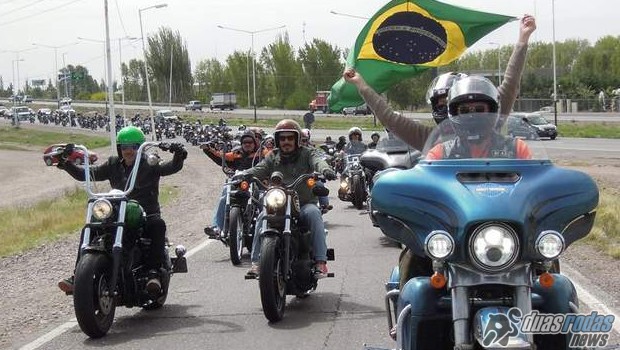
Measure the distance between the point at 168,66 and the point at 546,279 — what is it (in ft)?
435

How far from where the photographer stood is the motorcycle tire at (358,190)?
54.5 feet

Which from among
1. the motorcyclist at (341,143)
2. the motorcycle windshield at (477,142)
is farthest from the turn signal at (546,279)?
the motorcyclist at (341,143)

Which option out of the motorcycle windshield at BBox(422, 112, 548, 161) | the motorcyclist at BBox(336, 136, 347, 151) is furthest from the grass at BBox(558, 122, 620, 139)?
the motorcycle windshield at BBox(422, 112, 548, 161)

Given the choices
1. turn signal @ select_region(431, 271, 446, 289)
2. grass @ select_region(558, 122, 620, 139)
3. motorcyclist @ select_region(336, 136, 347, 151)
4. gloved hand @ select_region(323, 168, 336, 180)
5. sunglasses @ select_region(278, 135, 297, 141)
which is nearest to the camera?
turn signal @ select_region(431, 271, 446, 289)

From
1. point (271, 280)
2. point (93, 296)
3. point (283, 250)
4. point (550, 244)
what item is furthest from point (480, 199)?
point (93, 296)

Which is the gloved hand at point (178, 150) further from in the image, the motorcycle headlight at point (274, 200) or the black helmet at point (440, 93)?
the black helmet at point (440, 93)

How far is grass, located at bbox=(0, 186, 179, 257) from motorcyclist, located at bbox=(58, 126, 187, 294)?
6393 millimetres

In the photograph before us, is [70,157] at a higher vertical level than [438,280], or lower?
higher

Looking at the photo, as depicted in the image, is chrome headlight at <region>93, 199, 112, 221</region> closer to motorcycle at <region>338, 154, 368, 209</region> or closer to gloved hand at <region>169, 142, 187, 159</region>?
gloved hand at <region>169, 142, 187, 159</region>

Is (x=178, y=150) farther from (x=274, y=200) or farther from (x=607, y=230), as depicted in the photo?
(x=607, y=230)

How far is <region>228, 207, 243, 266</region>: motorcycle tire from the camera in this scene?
1100 cm

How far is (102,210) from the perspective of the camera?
24.5 feet

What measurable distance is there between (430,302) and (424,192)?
1.82ft
